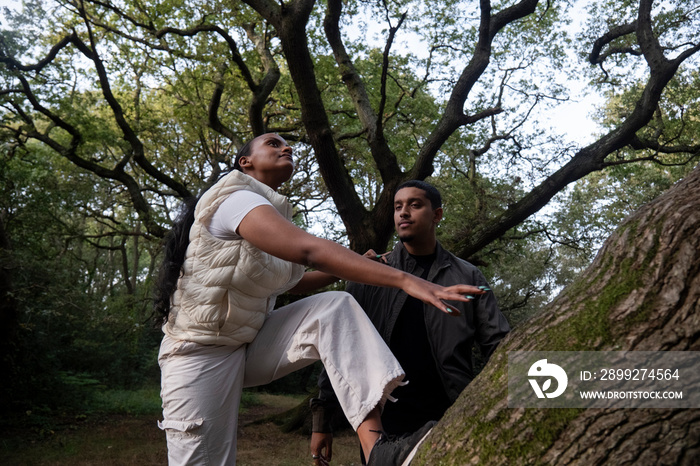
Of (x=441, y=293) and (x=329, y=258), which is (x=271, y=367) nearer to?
(x=329, y=258)

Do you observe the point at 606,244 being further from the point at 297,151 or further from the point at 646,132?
the point at 297,151

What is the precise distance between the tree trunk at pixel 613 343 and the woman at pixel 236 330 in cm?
64

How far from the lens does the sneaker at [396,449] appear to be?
1.83m

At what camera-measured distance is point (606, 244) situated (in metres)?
1.68

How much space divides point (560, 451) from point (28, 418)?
32.2 feet

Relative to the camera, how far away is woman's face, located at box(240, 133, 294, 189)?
117 inches

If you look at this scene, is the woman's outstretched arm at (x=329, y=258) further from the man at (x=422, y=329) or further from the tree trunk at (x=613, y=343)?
the man at (x=422, y=329)

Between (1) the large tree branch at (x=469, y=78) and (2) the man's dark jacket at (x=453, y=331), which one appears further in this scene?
(1) the large tree branch at (x=469, y=78)

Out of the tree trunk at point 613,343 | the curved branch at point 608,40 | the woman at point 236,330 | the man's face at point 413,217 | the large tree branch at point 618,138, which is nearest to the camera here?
the tree trunk at point 613,343

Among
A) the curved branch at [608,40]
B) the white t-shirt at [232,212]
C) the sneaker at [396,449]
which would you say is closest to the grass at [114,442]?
the white t-shirt at [232,212]

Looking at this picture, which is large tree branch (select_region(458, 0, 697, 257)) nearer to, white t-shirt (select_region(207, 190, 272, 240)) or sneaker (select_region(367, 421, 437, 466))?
white t-shirt (select_region(207, 190, 272, 240))

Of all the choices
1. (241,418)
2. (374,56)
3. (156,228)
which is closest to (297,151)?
(374,56)

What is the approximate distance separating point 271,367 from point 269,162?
1.14 metres

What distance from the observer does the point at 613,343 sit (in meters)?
1.40
